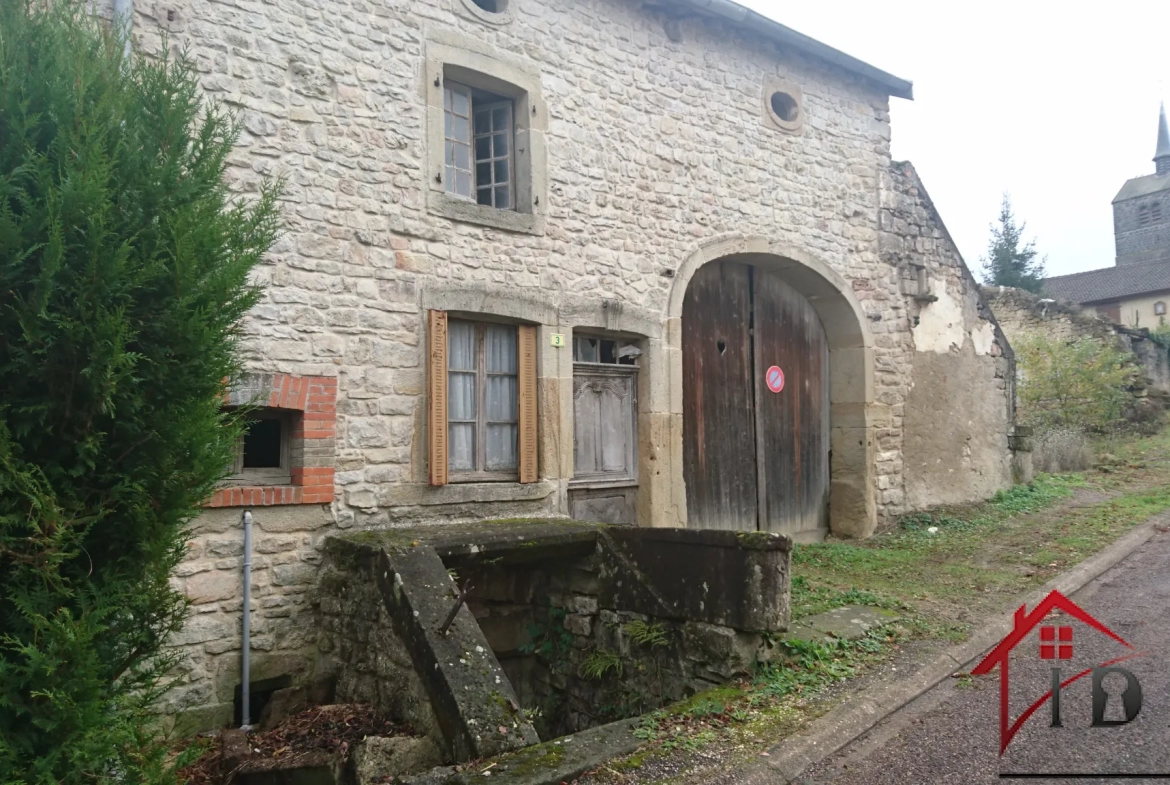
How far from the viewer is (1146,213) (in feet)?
140

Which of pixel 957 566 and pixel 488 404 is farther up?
pixel 488 404

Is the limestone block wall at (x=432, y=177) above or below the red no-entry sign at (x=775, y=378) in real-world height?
above

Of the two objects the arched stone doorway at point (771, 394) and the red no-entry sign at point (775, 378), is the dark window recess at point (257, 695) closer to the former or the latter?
the arched stone doorway at point (771, 394)

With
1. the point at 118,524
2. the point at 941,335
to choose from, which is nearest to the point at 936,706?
the point at 118,524

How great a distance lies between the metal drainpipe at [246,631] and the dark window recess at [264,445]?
446 millimetres

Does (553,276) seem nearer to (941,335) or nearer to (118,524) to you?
(118,524)

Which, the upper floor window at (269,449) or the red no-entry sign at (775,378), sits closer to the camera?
the upper floor window at (269,449)

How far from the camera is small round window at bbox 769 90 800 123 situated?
8953 mm

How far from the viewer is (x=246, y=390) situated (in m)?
5.41

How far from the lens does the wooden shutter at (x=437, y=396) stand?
6.11m

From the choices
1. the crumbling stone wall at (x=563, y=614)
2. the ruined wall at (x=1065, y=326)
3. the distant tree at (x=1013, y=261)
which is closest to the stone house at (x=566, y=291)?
the crumbling stone wall at (x=563, y=614)

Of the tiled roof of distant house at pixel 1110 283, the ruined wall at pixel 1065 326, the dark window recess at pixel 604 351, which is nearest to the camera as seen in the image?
the dark window recess at pixel 604 351

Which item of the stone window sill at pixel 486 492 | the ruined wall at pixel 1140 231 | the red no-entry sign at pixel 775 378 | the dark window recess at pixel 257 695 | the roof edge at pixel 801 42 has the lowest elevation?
the dark window recess at pixel 257 695

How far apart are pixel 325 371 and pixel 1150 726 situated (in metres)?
5.07
